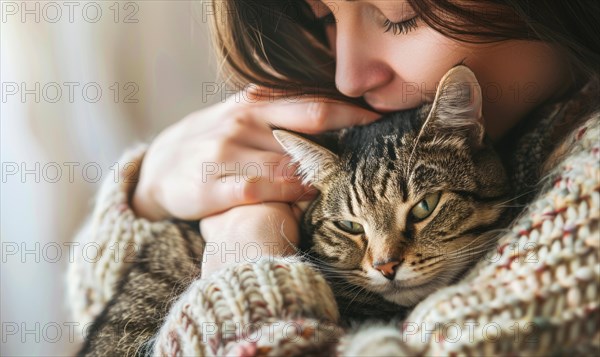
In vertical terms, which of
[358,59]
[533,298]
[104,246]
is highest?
[358,59]

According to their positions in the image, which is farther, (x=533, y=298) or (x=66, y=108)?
(x=66, y=108)

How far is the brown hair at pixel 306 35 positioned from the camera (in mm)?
555

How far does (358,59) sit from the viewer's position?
60 centimetres

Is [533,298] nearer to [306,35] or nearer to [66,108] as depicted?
[306,35]

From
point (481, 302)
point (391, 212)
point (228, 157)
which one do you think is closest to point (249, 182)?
point (228, 157)

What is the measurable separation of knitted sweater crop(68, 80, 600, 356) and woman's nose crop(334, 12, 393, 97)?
184 millimetres

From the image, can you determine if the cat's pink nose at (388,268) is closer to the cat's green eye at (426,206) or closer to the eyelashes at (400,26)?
the cat's green eye at (426,206)

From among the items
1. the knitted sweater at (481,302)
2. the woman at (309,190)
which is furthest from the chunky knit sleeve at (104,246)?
the knitted sweater at (481,302)

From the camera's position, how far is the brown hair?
0.56 meters

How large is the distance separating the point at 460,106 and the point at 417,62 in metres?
0.06

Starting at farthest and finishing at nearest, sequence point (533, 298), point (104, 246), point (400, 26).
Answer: point (104, 246) → point (400, 26) → point (533, 298)

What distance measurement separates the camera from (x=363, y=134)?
66cm

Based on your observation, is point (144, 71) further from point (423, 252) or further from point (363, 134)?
point (423, 252)

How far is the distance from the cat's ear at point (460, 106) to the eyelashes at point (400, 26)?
6 centimetres
